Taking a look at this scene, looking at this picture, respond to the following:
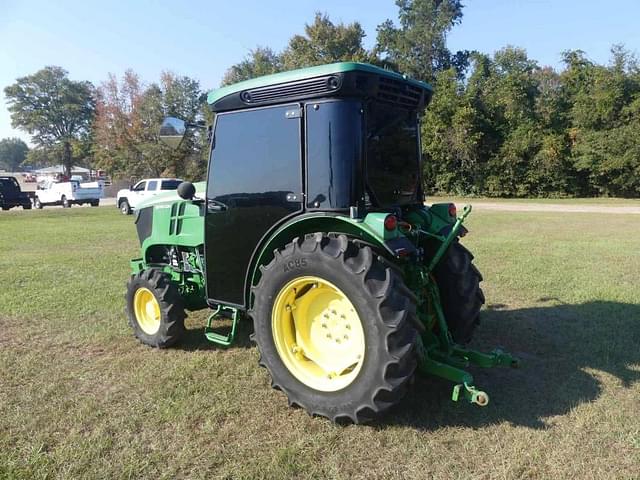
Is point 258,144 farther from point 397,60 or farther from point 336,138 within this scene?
point 397,60

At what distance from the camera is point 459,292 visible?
3900 millimetres

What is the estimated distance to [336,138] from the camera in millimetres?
3256

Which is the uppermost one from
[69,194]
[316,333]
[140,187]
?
[140,187]

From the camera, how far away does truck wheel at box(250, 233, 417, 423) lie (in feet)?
9.46

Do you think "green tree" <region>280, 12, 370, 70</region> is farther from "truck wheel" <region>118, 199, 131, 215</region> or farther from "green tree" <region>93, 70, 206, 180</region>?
"truck wheel" <region>118, 199, 131, 215</region>

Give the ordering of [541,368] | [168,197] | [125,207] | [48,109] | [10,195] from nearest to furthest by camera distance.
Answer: [541,368], [168,197], [125,207], [10,195], [48,109]

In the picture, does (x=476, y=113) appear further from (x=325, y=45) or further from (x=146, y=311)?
(x=146, y=311)

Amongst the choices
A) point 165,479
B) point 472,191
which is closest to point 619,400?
point 165,479

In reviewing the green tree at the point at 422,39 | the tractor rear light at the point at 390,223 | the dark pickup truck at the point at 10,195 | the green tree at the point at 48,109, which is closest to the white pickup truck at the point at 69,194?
the dark pickup truck at the point at 10,195

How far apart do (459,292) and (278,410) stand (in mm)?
1688

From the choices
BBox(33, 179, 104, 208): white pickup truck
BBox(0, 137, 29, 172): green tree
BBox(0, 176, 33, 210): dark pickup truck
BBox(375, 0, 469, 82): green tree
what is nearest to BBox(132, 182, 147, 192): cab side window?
BBox(0, 176, 33, 210): dark pickup truck

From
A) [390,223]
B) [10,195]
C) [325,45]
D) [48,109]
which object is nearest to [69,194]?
[10,195]

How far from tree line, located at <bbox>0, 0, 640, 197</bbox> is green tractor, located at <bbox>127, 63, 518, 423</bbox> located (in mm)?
19369

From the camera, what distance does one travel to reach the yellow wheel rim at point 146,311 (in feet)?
15.4
